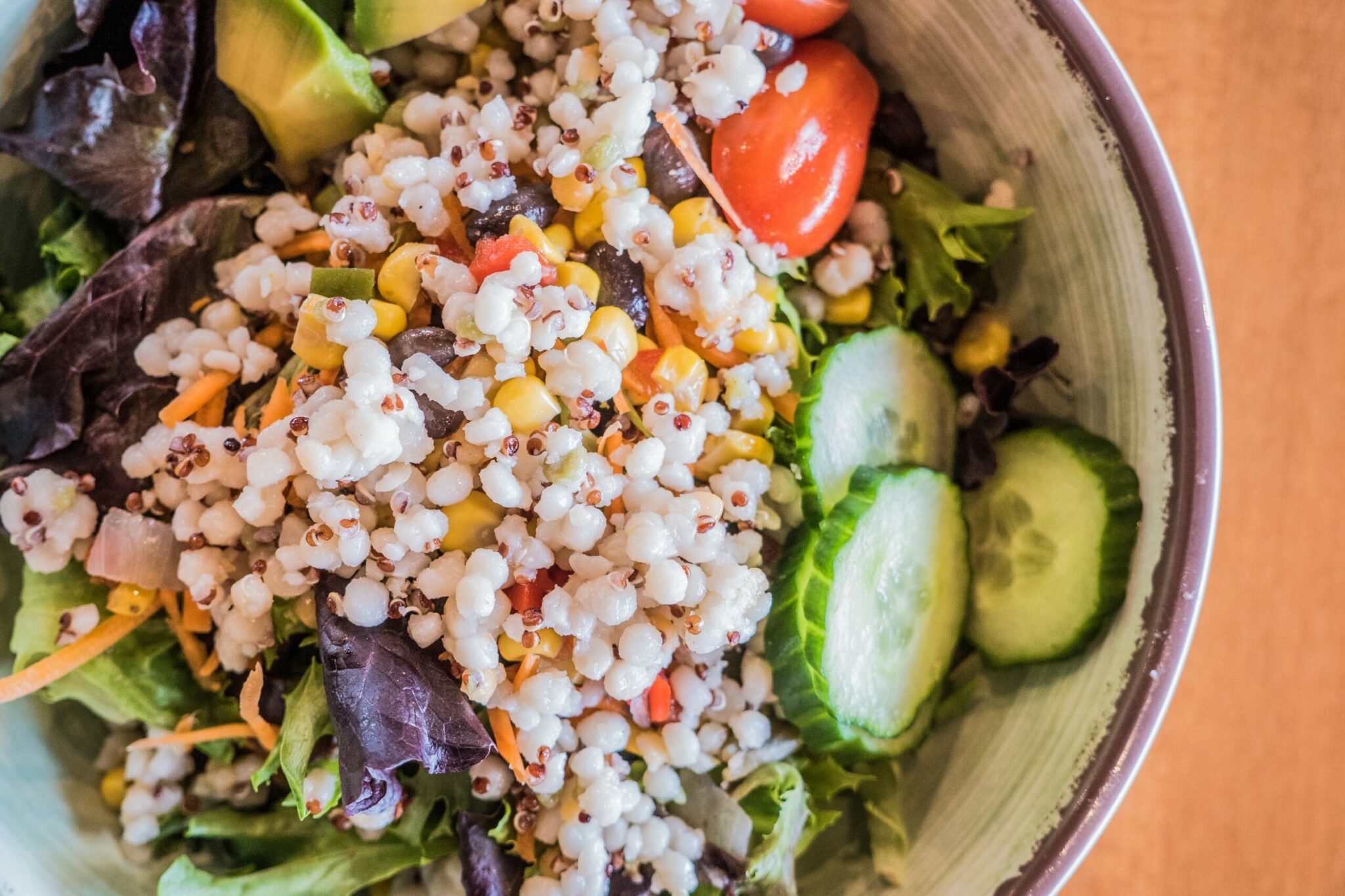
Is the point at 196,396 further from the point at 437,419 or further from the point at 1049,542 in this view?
the point at 1049,542

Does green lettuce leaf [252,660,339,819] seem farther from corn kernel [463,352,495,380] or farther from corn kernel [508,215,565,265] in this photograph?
corn kernel [508,215,565,265]

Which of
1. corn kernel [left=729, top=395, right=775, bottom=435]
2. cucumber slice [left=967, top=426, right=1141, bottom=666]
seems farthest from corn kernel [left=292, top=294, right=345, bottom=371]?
cucumber slice [left=967, top=426, right=1141, bottom=666]

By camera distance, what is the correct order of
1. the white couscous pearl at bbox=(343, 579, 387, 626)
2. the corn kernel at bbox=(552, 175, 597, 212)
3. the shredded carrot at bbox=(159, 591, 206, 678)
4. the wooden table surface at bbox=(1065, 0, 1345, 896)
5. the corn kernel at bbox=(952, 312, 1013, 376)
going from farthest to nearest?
the wooden table surface at bbox=(1065, 0, 1345, 896), the corn kernel at bbox=(952, 312, 1013, 376), the shredded carrot at bbox=(159, 591, 206, 678), the corn kernel at bbox=(552, 175, 597, 212), the white couscous pearl at bbox=(343, 579, 387, 626)

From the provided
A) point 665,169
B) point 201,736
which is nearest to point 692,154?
point 665,169

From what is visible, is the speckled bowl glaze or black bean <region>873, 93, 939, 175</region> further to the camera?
black bean <region>873, 93, 939, 175</region>

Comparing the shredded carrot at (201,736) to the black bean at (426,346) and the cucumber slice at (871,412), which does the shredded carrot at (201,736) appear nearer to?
the black bean at (426,346)

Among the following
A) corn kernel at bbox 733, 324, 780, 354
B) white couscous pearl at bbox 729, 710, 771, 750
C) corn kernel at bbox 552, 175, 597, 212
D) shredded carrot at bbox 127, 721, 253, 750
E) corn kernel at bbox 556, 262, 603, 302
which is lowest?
shredded carrot at bbox 127, 721, 253, 750
